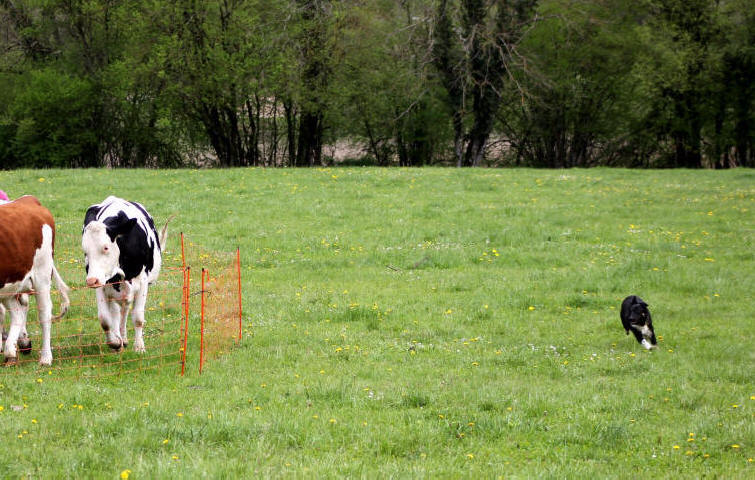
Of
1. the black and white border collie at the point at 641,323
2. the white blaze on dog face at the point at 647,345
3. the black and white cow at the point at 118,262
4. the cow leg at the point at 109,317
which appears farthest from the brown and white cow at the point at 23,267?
the white blaze on dog face at the point at 647,345

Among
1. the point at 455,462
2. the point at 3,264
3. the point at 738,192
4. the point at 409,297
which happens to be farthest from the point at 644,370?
the point at 738,192

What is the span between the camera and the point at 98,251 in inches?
381

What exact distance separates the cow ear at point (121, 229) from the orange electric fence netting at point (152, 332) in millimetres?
1128

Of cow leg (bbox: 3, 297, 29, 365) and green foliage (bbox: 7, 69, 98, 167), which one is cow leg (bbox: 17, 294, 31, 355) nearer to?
cow leg (bbox: 3, 297, 29, 365)

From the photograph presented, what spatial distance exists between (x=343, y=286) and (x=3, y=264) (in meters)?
7.30

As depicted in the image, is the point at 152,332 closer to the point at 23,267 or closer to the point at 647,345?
the point at 23,267

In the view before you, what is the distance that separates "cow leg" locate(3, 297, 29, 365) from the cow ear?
58.6 inches

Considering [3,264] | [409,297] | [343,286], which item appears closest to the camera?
[3,264]

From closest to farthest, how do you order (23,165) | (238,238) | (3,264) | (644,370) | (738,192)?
(3,264), (644,370), (238,238), (738,192), (23,165)

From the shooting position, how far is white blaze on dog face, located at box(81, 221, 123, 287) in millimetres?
9625

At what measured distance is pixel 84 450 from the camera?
21.5ft

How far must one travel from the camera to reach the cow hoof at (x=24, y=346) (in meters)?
9.92

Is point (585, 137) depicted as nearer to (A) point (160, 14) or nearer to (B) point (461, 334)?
(A) point (160, 14)

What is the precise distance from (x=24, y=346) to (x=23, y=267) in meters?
1.32
